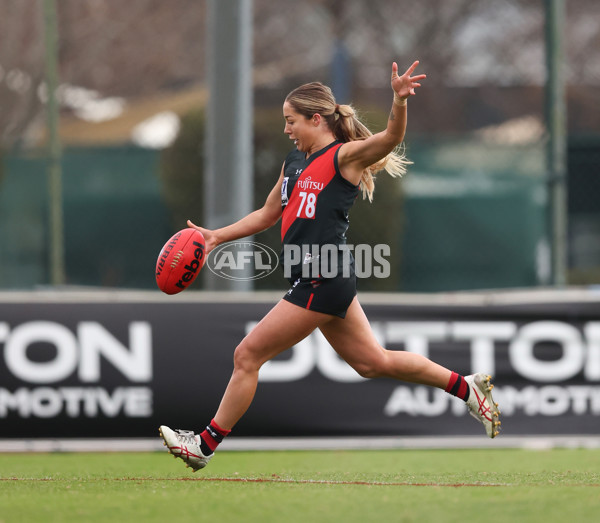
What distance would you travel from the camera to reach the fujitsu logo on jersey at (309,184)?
18.9 feet

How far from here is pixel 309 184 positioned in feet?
19.0

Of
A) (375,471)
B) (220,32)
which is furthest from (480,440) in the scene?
(220,32)

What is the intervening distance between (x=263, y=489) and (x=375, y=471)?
151 centimetres

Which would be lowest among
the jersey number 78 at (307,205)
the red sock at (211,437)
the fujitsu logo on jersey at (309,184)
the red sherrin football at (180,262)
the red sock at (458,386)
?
the red sock at (211,437)

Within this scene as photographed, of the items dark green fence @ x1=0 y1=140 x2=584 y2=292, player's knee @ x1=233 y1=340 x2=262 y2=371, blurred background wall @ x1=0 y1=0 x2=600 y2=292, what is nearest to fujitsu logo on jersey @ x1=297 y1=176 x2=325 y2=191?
player's knee @ x1=233 y1=340 x2=262 y2=371

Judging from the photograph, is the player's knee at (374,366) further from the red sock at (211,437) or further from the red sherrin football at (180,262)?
the red sherrin football at (180,262)

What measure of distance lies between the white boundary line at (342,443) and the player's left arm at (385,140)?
3.31 metres

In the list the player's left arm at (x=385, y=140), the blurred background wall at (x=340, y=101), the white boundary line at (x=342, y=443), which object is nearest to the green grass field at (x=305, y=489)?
the white boundary line at (x=342, y=443)

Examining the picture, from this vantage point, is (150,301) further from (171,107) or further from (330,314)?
(171,107)

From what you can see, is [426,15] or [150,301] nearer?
[150,301]

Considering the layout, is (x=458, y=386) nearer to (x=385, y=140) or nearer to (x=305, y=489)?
(x=305, y=489)

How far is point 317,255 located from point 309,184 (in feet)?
1.25

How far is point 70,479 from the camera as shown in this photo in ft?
21.0

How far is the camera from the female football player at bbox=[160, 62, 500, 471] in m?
5.76
